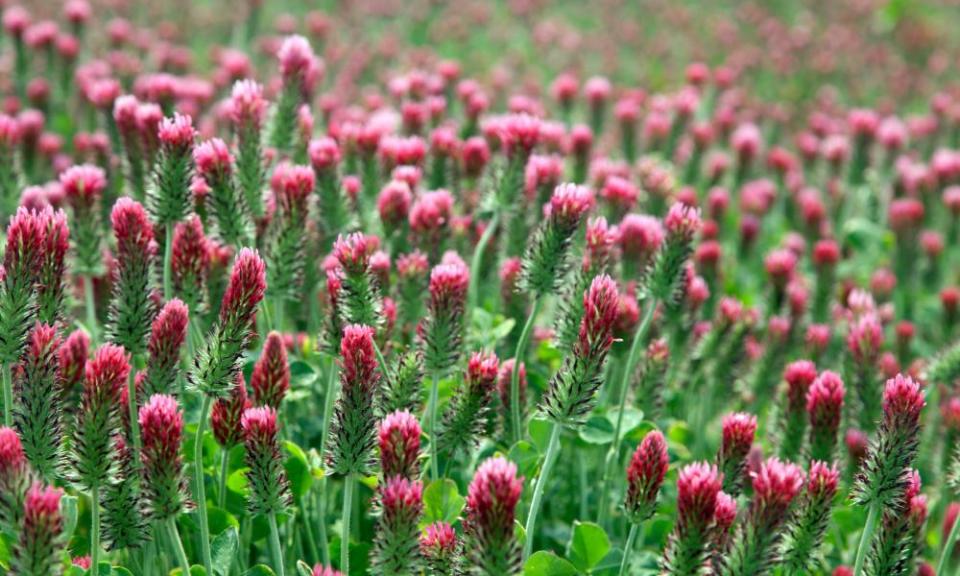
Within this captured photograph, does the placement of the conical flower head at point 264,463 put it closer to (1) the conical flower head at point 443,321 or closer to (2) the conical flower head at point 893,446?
(1) the conical flower head at point 443,321

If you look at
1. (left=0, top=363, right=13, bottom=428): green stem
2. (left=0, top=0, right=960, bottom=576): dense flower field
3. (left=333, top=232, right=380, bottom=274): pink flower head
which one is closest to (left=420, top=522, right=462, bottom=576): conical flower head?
(left=0, top=0, right=960, bottom=576): dense flower field

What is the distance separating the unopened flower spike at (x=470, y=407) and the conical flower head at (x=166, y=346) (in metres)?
0.77

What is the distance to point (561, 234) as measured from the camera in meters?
3.12

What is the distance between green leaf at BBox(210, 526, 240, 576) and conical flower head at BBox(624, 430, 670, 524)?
108 centimetres

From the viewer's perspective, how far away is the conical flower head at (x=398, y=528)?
2.34 m

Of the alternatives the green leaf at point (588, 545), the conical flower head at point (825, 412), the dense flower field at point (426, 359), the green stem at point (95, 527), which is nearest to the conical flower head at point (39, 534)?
the dense flower field at point (426, 359)

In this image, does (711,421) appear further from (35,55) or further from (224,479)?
(35,55)

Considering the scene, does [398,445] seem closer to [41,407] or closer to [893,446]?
[41,407]

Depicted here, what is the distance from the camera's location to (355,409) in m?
2.58

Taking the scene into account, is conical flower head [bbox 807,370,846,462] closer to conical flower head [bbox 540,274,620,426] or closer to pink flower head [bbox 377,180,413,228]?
conical flower head [bbox 540,274,620,426]

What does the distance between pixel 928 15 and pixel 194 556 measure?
14678 millimetres

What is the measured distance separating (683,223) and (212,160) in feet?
4.92

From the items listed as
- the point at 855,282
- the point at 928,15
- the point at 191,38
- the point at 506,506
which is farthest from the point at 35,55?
the point at 928,15

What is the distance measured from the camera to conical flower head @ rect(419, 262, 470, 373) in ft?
9.77
